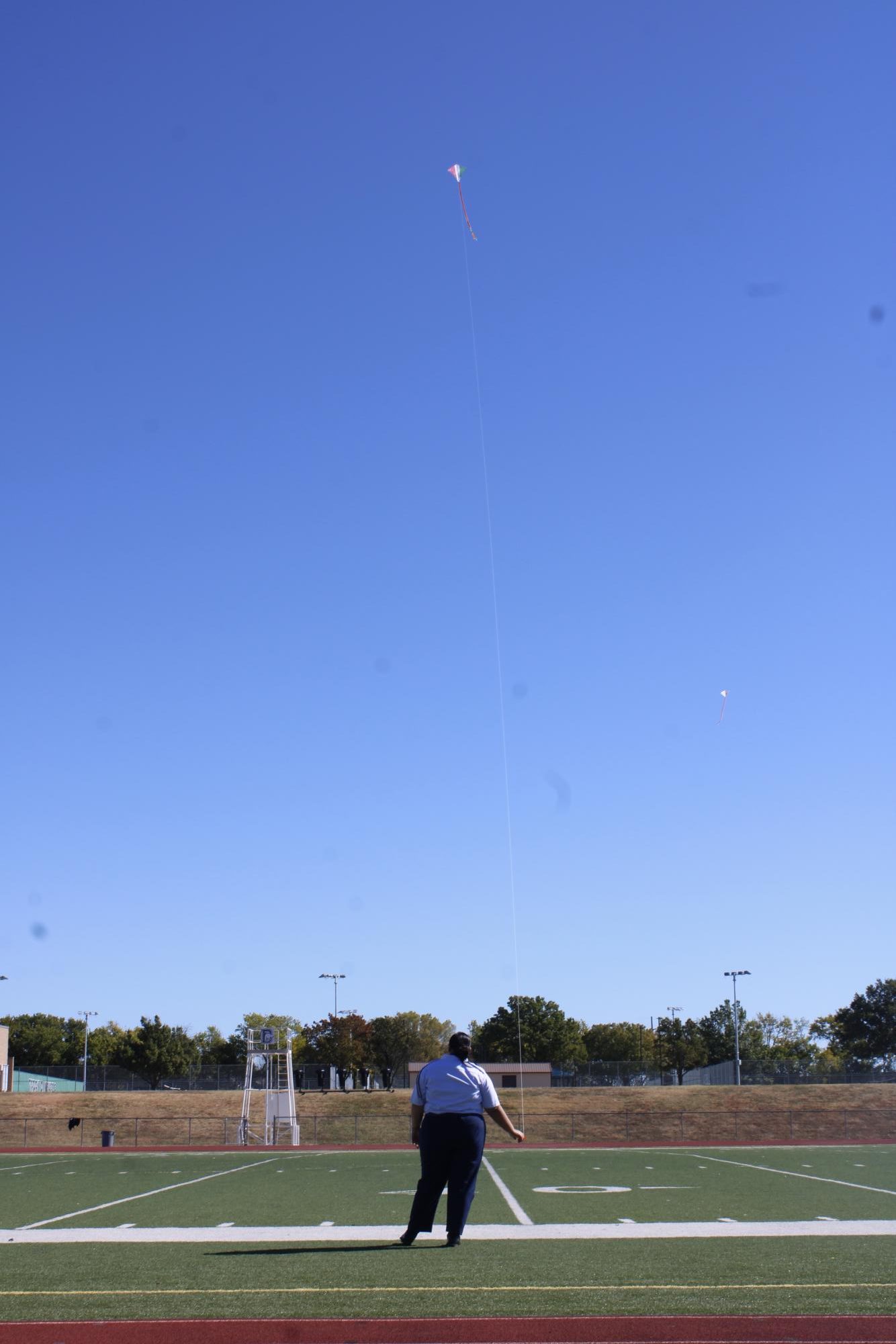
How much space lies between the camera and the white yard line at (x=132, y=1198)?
13.4m

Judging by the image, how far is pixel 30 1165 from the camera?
28359 mm

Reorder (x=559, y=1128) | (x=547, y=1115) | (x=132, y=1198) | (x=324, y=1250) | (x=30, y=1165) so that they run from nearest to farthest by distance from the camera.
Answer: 1. (x=324, y=1250)
2. (x=132, y=1198)
3. (x=30, y=1165)
4. (x=547, y=1115)
5. (x=559, y=1128)

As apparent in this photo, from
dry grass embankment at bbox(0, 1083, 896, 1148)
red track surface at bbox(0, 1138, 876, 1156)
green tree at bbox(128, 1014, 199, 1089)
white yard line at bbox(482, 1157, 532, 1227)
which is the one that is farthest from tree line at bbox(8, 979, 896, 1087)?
white yard line at bbox(482, 1157, 532, 1227)

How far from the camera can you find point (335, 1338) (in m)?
6.34

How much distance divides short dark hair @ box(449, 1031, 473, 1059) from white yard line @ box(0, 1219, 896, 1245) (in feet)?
7.37

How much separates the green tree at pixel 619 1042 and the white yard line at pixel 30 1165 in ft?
386

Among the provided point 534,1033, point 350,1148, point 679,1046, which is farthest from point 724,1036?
point 350,1148

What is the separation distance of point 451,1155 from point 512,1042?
112 meters

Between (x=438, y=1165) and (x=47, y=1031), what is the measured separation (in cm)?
13791

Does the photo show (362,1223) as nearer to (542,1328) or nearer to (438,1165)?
(438,1165)

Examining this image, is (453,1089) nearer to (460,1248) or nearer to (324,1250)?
(460,1248)

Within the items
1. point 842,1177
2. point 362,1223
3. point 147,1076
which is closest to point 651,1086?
point 147,1076

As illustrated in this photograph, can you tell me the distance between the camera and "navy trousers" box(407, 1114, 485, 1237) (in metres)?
9.05

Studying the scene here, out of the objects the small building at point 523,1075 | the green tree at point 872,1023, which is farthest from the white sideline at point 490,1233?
the green tree at point 872,1023
